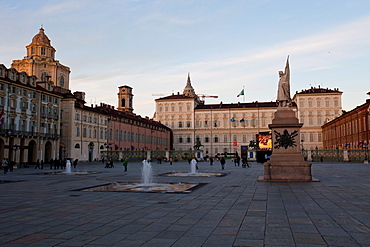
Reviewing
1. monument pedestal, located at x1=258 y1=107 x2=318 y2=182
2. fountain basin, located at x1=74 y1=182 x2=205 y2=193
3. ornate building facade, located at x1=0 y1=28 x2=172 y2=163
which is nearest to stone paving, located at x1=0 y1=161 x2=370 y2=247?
fountain basin, located at x1=74 y1=182 x2=205 y2=193

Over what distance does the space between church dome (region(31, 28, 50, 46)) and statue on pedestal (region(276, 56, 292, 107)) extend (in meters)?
76.9

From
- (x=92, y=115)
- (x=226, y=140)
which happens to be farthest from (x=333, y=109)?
(x=92, y=115)

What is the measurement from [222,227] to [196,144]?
108m

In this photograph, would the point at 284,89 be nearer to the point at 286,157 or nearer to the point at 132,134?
the point at 286,157

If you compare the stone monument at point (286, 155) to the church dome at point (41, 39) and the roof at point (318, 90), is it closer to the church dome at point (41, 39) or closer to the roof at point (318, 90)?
the church dome at point (41, 39)

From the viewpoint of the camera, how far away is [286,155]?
1997 centimetres

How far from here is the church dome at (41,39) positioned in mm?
85056

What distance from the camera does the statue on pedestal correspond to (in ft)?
71.2

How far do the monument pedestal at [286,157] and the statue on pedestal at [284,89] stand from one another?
1.01 meters

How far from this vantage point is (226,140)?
115188 mm

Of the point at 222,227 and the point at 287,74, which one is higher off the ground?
the point at 287,74

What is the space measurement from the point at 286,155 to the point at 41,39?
8095 cm

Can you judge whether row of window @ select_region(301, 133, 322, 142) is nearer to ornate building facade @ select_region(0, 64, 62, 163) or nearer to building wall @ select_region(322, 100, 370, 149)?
building wall @ select_region(322, 100, 370, 149)

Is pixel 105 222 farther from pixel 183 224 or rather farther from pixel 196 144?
pixel 196 144
